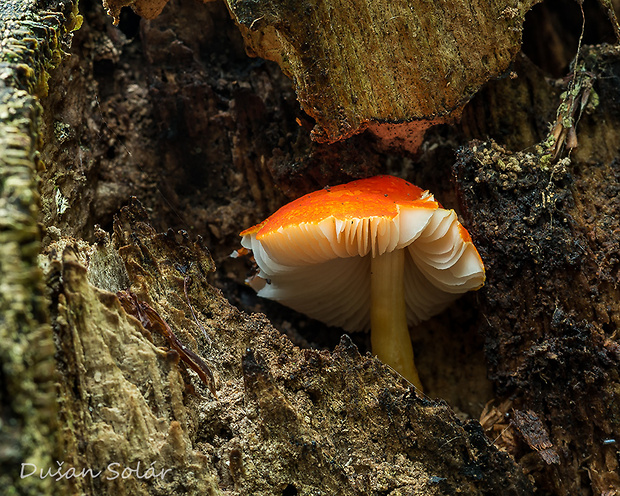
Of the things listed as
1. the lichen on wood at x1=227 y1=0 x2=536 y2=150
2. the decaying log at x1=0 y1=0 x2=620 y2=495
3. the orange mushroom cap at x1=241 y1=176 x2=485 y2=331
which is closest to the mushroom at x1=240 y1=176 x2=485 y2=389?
the orange mushroom cap at x1=241 y1=176 x2=485 y2=331

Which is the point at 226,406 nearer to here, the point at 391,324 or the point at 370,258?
the point at 391,324

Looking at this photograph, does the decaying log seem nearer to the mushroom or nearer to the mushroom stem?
the mushroom

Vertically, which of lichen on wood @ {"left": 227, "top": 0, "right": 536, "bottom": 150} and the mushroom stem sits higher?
lichen on wood @ {"left": 227, "top": 0, "right": 536, "bottom": 150}

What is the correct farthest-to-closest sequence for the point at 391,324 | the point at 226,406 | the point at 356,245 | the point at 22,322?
1. the point at 391,324
2. the point at 356,245
3. the point at 226,406
4. the point at 22,322

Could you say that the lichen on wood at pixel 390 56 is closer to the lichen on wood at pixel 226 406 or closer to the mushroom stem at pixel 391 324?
the mushroom stem at pixel 391 324

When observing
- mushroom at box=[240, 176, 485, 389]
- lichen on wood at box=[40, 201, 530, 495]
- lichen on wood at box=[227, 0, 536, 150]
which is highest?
lichen on wood at box=[227, 0, 536, 150]

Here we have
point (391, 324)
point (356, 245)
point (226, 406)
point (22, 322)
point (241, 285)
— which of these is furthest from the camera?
point (241, 285)

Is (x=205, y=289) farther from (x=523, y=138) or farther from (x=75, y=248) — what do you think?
(x=523, y=138)

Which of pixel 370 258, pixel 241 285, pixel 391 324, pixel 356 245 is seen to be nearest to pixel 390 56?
pixel 356 245

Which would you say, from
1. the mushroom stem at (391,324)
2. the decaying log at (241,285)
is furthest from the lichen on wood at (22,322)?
the mushroom stem at (391,324)
